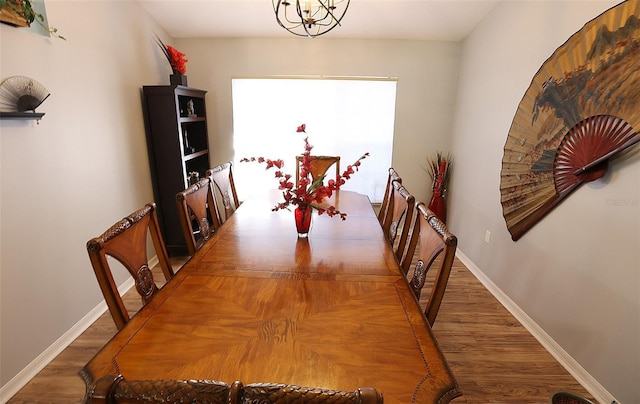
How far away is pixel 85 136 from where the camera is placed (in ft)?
6.86

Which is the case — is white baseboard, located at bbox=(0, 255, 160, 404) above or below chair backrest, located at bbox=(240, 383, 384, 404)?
below

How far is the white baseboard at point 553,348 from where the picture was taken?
1617 millimetres

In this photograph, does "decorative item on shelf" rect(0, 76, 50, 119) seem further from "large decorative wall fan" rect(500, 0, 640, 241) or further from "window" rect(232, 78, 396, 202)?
"large decorative wall fan" rect(500, 0, 640, 241)

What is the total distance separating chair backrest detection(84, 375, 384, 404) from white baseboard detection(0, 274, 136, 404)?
180cm

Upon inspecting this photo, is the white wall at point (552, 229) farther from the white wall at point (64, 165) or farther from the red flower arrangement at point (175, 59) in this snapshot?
the white wall at point (64, 165)

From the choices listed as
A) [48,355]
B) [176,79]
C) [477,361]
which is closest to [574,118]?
[477,361]

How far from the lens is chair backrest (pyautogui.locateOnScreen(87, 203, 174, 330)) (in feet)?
3.25

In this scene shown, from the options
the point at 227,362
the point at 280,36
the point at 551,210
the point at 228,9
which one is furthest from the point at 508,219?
the point at 228,9

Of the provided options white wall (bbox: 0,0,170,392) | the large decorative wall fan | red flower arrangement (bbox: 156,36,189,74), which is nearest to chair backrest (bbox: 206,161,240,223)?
white wall (bbox: 0,0,170,392)

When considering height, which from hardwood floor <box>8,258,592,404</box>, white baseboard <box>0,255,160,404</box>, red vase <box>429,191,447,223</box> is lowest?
hardwood floor <box>8,258,592,404</box>

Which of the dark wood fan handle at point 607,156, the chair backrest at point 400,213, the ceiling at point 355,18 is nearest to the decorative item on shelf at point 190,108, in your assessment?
the ceiling at point 355,18

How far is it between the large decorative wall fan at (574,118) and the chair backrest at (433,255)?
3.59ft

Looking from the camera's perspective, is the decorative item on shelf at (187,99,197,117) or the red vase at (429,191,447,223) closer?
the decorative item on shelf at (187,99,197,117)

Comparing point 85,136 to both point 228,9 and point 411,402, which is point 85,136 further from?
point 411,402
